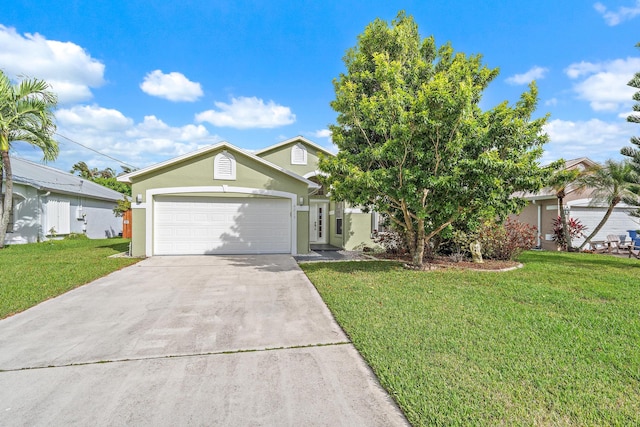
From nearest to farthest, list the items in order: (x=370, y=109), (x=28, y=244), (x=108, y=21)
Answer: (x=370, y=109), (x=108, y=21), (x=28, y=244)

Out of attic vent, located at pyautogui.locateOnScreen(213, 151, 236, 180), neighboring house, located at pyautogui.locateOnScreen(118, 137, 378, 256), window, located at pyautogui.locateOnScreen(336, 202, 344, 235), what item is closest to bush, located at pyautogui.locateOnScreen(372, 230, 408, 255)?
window, located at pyautogui.locateOnScreen(336, 202, 344, 235)

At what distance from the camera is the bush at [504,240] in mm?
9891

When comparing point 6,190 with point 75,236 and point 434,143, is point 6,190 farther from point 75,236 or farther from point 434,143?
point 434,143

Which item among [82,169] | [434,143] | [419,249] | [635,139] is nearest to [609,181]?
[635,139]

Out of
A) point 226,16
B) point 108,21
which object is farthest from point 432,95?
point 108,21

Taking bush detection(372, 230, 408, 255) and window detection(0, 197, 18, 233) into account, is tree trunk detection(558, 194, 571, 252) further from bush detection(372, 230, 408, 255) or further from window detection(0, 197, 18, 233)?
window detection(0, 197, 18, 233)

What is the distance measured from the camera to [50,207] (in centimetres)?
1576

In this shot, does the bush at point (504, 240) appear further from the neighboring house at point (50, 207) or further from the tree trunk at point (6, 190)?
the neighboring house at point (50, 207)

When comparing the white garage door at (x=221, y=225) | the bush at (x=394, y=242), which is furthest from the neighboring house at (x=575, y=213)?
the white garage door at (x=221, y=225)

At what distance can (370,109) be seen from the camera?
7352mm

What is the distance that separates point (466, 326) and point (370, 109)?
5104mm

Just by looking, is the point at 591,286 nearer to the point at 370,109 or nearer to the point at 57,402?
the point at 370,109

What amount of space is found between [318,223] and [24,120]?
1262 centimetres

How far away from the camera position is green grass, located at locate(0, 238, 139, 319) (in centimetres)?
576
